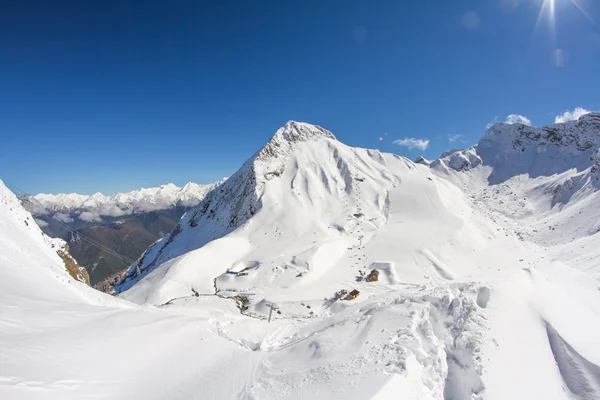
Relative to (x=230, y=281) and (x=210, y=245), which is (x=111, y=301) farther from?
(x=210, y=245)

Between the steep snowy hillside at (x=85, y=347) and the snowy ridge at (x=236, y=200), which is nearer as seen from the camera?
the steep snowy hillside at (x=85, y=347)

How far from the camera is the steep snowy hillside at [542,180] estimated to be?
191 ft

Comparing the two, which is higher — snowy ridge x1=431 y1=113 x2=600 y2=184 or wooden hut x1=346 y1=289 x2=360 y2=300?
snowy ridge x1=431 y1=113 x2=600 y2=184

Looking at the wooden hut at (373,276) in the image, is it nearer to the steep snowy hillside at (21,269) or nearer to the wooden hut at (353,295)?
the wooden hut at (353,295)

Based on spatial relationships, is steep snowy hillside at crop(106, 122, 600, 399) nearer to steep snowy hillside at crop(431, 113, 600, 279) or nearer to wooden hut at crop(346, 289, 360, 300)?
wooden hut at crop(346, 289, 360, 300)

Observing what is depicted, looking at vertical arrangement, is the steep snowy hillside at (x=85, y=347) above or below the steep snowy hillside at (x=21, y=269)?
below

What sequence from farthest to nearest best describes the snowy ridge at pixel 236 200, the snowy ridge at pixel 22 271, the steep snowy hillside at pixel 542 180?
1. the snowy ridge at pixel 236 200
2. the steep snowy hillside at pixel 542 180
3. the snowy ridge at pixel 22 271

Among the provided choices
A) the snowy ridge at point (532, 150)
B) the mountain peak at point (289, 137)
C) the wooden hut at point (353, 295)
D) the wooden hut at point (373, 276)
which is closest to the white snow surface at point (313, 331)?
the wooden hut at point (373, 276)

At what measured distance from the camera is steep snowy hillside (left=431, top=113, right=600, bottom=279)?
58.3 meters

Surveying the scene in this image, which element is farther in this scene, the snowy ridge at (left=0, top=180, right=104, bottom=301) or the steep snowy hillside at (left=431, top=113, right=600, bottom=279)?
the steep snowy hillside at (left=431, top=113, right=600, bottom=279)

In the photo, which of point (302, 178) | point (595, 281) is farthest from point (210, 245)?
point (595, 281)

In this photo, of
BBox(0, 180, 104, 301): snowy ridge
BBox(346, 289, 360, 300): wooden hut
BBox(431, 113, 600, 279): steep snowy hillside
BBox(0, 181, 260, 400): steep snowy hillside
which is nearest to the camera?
BBox(0, 181, 260, 400): steep snowy hillside

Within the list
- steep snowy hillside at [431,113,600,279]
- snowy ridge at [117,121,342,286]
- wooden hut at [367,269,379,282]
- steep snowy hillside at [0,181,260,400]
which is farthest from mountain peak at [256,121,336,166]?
steep snowy hillside at [0,181,260,400]

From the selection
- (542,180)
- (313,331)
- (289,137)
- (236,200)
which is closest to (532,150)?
(542,180)
